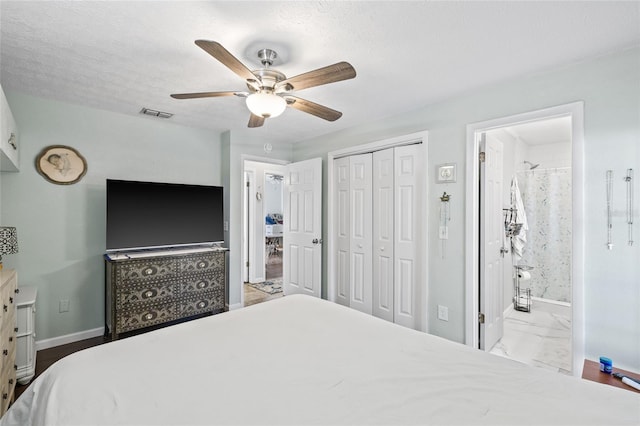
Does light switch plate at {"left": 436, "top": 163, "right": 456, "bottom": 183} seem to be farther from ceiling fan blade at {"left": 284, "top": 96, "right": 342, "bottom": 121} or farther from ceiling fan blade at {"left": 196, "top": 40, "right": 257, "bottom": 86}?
ceiling fan blade at {"left": 196, "top": 40, "right": 257, "bottom": 86}

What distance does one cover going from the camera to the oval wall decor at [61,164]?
9.59 ft

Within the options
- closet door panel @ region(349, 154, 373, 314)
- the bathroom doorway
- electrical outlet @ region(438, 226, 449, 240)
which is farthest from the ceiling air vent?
the bathroom doorway

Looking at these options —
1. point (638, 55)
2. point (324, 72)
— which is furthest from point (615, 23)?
point (324, 72)

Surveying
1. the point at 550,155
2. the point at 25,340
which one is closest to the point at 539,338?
the point at 550,155

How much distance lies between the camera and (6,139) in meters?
2.12

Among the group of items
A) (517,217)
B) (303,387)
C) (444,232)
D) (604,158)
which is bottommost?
(303,387)

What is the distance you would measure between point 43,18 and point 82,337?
9.71 ft

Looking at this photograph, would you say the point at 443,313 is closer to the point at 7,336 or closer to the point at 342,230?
the point at 342,230

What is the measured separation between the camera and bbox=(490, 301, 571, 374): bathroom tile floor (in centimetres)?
280

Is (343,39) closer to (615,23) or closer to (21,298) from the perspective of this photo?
(615,23)

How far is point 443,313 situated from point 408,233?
0.84m

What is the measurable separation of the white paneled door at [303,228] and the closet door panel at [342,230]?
0.75 ft

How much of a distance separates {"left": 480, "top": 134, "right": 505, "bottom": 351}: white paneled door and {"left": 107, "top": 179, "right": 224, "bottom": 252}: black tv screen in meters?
3.00

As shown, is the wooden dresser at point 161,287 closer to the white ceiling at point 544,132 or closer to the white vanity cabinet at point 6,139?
the white vanity cabinet at point 6,139
